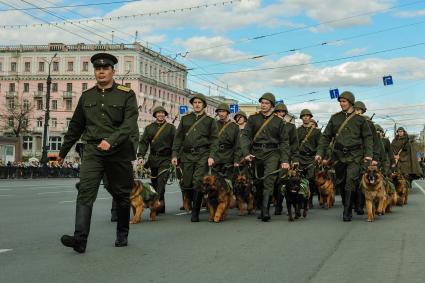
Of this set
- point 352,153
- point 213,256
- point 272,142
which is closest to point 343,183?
point 352,153

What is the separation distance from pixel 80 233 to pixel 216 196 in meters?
4.13

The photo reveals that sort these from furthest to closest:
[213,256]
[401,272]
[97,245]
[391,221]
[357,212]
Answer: [357,212] < [391,221] < [97,245] < [213,256] < [401,272]

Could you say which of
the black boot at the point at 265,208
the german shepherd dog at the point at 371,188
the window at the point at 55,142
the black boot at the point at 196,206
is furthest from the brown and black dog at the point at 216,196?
the window at the point at 55,142

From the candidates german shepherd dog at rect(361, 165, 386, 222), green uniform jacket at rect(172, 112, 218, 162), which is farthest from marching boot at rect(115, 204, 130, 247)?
german shepherd dog at rect(361, 165, 386, 222)

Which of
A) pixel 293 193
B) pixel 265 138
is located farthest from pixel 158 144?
pixel 293 193

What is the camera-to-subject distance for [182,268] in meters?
6.48

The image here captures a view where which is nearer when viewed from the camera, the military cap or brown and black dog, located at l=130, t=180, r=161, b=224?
the military cap

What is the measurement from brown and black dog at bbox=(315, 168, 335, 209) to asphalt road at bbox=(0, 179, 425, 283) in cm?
261

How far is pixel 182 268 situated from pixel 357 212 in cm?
703

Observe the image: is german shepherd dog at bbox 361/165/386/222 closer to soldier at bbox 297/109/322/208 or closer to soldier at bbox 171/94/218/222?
soldier at bbox 171/94/218/222

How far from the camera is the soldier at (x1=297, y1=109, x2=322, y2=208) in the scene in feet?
50.0

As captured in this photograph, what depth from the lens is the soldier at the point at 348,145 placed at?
37.8 feet

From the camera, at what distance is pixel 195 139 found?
11.7 metres

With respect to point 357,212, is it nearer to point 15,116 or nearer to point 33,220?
point 33,220
